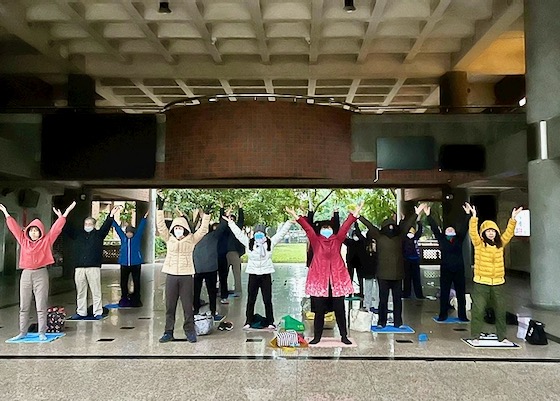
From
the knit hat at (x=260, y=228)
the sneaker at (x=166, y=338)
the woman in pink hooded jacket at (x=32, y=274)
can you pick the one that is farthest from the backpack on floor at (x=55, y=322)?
the knit hat at (x=260, y=228)

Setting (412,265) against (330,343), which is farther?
(412,265)

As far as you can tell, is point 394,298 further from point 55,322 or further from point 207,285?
point 55,322

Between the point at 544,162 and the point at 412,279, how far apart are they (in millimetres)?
3363

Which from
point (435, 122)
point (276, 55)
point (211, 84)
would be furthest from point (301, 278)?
point (211, 84)

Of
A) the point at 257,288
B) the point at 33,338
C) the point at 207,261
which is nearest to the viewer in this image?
the point at 33,338

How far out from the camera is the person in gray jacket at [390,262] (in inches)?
270

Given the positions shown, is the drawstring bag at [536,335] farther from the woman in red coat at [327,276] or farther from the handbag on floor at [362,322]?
the woman in red coat at [327,276]

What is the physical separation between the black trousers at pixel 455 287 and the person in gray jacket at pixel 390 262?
904 mm

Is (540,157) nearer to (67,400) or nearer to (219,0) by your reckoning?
(219,0)

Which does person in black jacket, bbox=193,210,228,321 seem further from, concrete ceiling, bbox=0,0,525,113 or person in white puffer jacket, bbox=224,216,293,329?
concrete ceiling, bbox=0,0,525,113

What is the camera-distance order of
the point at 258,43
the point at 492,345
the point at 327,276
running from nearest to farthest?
the point at 492,345 → the point at 327,276 → the point at 258,43

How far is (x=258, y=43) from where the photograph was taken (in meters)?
14.1

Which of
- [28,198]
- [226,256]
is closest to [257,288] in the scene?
[226,256]

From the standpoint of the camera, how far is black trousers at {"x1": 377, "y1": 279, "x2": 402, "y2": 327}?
694 centimetres
